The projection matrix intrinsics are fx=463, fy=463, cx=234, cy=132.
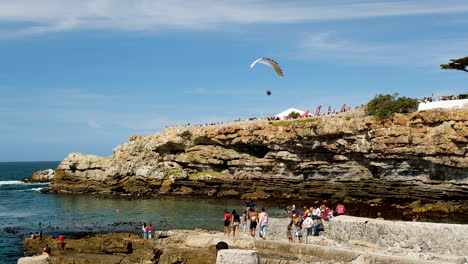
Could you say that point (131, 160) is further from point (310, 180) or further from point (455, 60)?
point (455, 60)

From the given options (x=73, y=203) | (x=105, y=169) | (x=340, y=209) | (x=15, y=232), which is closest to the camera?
(x=340, y=209)

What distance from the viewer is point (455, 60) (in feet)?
170

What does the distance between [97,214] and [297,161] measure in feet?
78.6

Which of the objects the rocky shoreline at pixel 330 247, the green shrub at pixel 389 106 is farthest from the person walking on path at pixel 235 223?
the green shrub at pixel 389 106

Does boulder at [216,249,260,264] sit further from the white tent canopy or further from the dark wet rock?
the dark wet rock

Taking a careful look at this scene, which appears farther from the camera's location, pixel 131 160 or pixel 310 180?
pixel 131 160

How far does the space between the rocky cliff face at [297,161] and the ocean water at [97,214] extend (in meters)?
6.43

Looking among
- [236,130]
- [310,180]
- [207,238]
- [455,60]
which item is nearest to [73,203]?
[236,130]

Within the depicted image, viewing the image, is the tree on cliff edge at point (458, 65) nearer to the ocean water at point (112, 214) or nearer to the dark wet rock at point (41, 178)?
the ocean water at point (112, 214)

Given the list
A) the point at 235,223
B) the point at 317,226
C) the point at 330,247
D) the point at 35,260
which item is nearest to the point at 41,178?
the point at 35,260

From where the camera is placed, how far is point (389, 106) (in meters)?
48.2

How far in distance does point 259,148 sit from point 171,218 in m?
22.4

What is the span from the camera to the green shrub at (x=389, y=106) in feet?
155

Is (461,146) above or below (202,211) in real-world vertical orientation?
above
